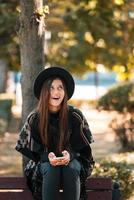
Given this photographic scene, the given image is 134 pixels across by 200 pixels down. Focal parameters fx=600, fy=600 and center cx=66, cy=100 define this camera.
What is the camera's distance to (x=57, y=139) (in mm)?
5109

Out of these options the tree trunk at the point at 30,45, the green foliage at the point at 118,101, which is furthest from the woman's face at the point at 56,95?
the green foliage at the point at 118,101

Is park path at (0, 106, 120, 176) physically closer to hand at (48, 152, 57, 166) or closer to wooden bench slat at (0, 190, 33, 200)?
wooden bench slat at (0, 190, 33, 200)

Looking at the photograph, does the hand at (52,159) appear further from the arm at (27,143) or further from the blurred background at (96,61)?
the blurred background at (96,61)

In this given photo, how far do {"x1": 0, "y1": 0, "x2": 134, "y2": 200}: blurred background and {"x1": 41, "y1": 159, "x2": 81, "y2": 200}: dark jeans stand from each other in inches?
67.0

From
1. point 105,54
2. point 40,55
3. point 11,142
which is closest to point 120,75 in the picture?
point 105,54

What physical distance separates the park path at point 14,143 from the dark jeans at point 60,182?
5237 millimetres

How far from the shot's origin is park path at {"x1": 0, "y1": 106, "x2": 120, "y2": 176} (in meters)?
11.0

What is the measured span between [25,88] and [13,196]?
1353 mm

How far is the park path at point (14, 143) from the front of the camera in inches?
434

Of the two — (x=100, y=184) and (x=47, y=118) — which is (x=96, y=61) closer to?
(x=100, y=184)

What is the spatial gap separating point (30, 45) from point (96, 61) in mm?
17943

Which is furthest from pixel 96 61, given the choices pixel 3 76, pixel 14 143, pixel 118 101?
pixel 118 101

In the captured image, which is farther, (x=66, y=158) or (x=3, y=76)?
(x=3, y=76)

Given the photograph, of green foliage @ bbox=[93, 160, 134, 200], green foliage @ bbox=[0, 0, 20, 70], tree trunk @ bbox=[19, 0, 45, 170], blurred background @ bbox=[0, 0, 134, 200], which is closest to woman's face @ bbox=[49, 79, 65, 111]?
tree trunk @ bbox=[19, 0, 45, 170]
